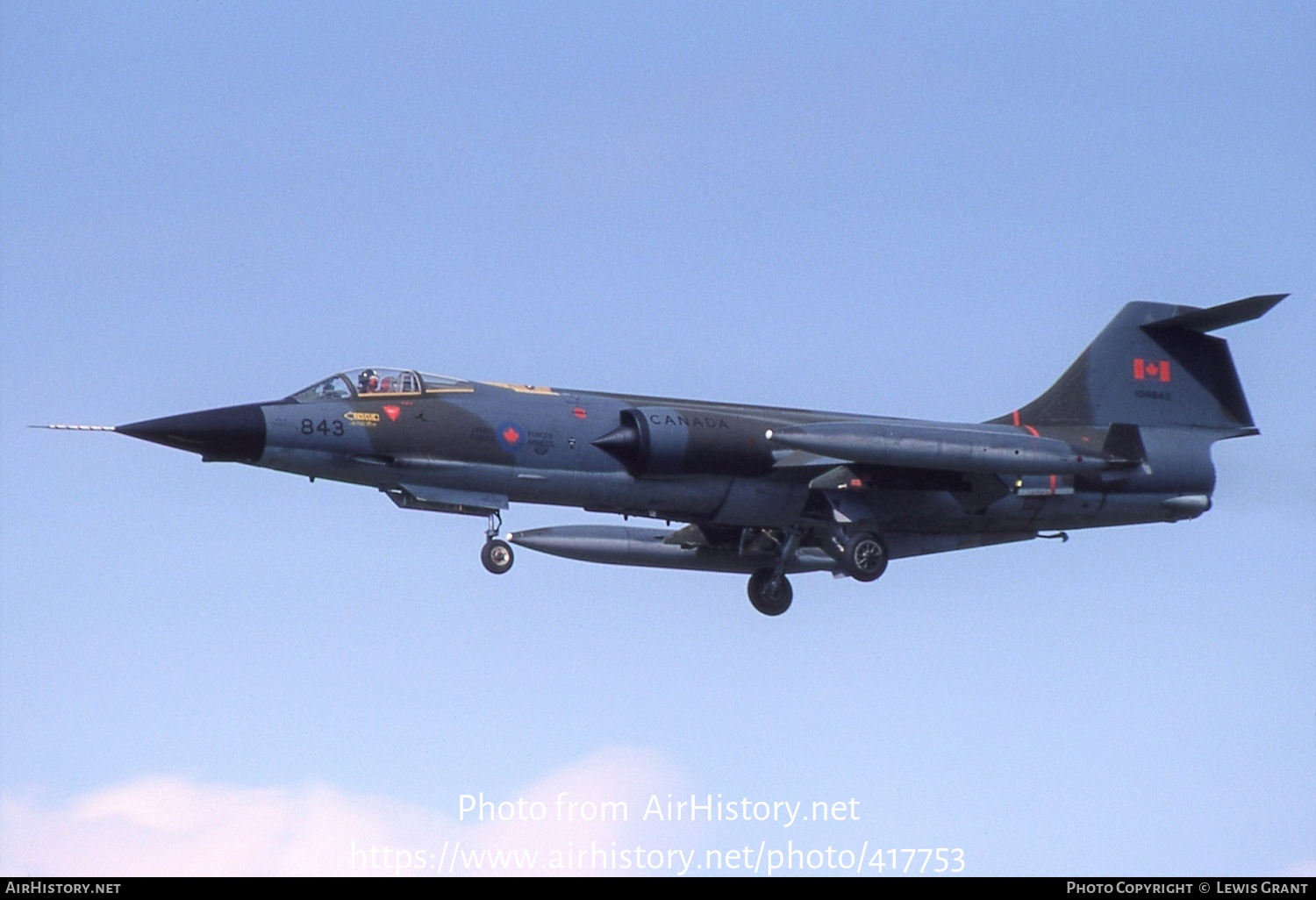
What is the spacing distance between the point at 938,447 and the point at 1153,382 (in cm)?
495

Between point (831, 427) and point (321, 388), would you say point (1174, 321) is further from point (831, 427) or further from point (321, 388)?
point (321, 388)

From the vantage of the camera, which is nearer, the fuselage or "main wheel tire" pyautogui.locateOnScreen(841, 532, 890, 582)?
the fuselage

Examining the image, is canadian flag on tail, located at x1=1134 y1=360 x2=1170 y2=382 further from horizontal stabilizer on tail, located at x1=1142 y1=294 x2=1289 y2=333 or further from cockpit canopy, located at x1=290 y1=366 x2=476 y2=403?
cockpit canopy, located at x1=290 y1=366 x2=476 y2=403

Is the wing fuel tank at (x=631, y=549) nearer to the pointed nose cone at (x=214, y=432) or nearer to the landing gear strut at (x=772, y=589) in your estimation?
the landing gear strut at (x=772, y=589)

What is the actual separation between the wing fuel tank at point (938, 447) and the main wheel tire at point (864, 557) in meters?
1.49

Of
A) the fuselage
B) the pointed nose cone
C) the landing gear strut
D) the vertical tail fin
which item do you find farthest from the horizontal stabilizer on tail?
the pointed nose cone

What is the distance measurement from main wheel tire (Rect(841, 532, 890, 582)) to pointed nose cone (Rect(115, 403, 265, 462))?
7821 millimetres

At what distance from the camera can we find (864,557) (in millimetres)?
24906

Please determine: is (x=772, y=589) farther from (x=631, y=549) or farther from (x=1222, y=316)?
(x=1222, y=316)

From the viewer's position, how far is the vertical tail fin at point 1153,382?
26.9 meters

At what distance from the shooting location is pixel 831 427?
2327cm

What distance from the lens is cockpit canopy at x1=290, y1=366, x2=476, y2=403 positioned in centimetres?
2311
